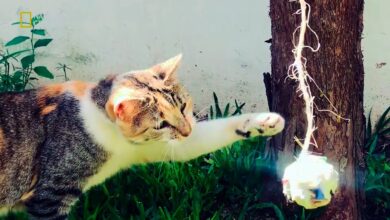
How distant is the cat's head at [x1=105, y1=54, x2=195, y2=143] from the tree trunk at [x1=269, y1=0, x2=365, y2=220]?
411 mm

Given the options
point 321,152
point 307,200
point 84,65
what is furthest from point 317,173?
point 84,65

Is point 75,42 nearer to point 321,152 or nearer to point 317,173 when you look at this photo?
point 321,152

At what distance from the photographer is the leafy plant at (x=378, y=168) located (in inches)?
128

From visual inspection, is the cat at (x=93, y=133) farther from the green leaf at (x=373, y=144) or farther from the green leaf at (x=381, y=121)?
the green leaf at (x=381, y=121)

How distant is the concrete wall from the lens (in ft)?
13.3

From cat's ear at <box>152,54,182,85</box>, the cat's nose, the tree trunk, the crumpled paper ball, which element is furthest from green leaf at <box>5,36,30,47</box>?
the crumpled paper ball

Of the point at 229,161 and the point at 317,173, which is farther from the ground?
the point at 317,173

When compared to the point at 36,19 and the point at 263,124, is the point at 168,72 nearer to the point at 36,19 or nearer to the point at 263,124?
the point at 263,124

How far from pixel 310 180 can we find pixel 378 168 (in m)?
1.49

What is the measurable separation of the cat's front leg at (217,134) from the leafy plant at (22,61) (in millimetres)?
1433

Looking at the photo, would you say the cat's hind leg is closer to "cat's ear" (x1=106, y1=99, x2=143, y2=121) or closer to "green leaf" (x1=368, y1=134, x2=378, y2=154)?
"cat's ear" (x1=106, y1=99, x2=143, y2=121)

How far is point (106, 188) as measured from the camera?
3.34 m

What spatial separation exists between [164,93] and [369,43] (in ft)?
5.02

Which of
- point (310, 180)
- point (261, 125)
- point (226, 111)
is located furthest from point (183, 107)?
point (226, 111)
